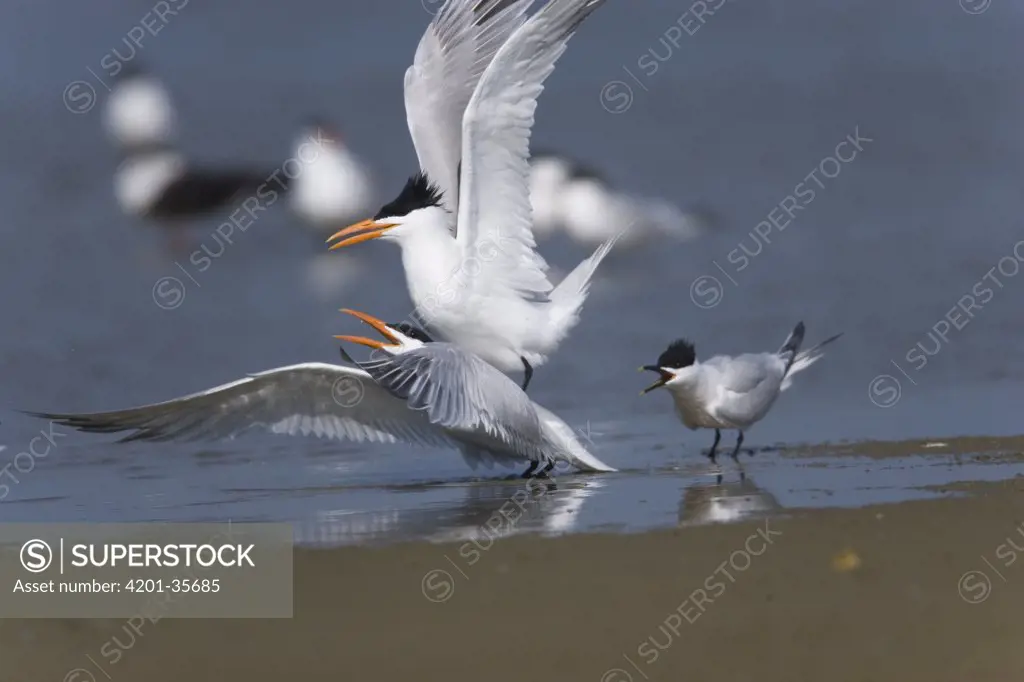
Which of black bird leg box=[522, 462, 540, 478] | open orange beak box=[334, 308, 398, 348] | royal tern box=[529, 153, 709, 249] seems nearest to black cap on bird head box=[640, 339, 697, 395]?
black bird leg box=[522, 462, 540, 478]

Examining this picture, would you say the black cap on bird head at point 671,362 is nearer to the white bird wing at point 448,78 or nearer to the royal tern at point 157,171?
the white bird wing at point 448,78

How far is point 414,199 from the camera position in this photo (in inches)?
289

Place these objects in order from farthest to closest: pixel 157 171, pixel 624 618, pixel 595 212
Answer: pixel 157 171 < pixel 595 212 < pixel 624 618

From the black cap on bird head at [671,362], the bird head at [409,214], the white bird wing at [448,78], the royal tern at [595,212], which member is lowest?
the black cap on bird head at [671,362]

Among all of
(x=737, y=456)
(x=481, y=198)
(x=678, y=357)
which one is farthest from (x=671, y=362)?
(x=481, y=198)

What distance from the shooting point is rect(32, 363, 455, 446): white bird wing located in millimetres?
6395

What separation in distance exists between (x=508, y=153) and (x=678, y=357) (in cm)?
118

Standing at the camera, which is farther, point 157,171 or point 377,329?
point 157,171

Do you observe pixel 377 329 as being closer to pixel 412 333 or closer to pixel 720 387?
pixel 412 333

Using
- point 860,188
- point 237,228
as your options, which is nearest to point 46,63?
point 237,228

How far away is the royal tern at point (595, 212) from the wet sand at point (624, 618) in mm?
6033

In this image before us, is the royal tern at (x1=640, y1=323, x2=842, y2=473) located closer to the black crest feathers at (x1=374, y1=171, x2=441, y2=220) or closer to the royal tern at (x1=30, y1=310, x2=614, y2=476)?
the royal tern at (x1=30, y1=310, x2=614, y2=476)

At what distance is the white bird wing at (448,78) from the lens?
7.79 m

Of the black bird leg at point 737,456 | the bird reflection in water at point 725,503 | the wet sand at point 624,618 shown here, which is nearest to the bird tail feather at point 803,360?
the black bird leg at point 737,456
